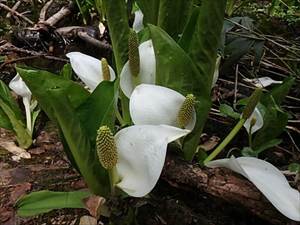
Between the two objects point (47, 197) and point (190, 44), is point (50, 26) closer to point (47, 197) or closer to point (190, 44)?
point (190, 44)

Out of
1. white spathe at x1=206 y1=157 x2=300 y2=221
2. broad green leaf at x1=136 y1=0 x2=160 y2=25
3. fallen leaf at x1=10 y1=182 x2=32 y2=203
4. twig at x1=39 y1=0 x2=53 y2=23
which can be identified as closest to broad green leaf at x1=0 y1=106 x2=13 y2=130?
fallen leaf at x1=10 y1=182 x2=32 y2=203

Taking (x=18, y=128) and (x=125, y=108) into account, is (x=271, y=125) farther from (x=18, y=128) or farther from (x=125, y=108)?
(x=18, y=128)

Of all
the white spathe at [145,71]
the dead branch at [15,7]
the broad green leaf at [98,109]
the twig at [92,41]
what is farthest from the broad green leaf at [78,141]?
the dead branch at [15,7]

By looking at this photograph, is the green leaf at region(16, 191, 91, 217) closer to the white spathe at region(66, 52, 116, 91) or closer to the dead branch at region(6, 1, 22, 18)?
the white spathe at region(66, 52, 116, 91)

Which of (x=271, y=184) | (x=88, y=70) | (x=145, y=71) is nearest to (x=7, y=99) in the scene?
(x=88, y=70)

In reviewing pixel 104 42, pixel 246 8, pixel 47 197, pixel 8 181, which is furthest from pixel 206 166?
pixel 246 8

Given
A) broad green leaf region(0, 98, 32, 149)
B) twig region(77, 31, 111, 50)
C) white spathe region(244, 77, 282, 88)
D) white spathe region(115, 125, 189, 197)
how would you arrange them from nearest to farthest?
white spathe region(115, 125, 189, 197), broad green leaf region(0, 98, 32, 149), white spathe region(244, 77, 282, 88), twig region(77, 31, 111, 50)
